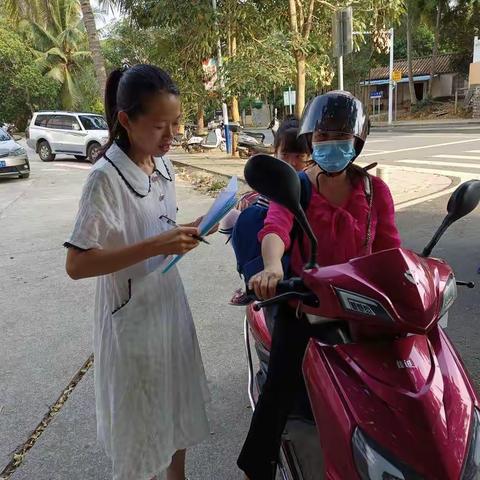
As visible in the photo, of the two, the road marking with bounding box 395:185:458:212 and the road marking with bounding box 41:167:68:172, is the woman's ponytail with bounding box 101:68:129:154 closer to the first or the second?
the road marking with bounding box 395:185:458:212

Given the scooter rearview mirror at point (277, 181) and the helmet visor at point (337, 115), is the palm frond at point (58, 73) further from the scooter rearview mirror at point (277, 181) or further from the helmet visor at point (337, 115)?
the scooter rearview mirror at point (277, 181)

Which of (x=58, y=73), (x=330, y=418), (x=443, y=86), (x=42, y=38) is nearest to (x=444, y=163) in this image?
(x=330, y=418)

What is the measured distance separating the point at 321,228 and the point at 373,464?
83 centimetres

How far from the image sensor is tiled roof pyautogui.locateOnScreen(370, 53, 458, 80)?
35.7 meters

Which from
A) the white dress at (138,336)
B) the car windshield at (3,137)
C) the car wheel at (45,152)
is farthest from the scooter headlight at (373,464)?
the car wheel at (45,152)

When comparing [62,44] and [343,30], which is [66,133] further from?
[62,44]

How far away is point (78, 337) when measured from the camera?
3.72 metres

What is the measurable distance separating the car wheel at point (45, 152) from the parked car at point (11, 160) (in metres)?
4.51

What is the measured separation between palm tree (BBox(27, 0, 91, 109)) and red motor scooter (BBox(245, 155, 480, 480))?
106 ft

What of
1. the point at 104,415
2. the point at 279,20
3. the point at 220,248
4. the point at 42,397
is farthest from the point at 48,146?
the point at 104,415

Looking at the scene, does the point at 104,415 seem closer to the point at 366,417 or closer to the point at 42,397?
the point at 366,417

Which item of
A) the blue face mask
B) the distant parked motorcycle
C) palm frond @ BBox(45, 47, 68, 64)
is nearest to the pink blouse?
the blue face mask

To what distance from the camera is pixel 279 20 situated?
36.0 feet

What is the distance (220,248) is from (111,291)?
14.0ft
